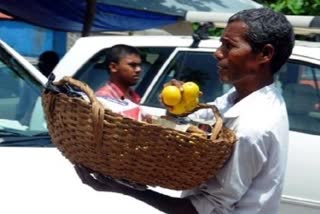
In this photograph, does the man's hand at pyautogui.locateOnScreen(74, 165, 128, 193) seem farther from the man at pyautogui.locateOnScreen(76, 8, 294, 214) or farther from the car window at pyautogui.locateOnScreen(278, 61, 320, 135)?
the car window at pyautogui.locateOnScreen(278, 61, 320, 135)

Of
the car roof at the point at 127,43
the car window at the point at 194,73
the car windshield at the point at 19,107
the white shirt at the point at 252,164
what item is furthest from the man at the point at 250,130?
the car window at the point at 194,73

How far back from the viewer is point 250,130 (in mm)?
2547

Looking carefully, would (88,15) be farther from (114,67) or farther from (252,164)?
(252,164)

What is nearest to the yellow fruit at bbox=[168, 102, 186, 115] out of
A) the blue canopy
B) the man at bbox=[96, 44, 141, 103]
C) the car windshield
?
the car windshield

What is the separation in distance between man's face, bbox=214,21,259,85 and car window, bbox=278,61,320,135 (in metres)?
3.06

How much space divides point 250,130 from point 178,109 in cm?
23

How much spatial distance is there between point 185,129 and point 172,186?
18 centimetres

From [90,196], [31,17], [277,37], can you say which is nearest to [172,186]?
[277,37]

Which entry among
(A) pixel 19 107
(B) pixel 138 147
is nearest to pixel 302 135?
(A) pixel 19 107

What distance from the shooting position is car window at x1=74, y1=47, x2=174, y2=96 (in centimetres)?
629

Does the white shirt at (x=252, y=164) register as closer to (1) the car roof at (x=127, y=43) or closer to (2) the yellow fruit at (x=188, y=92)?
(2) the yellow fruit at (x=188, y=92)

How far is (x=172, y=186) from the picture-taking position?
2551mm

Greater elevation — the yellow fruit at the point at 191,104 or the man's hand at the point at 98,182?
the yellow fruit at the point at 191,104

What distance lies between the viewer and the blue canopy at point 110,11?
32.9 feet
